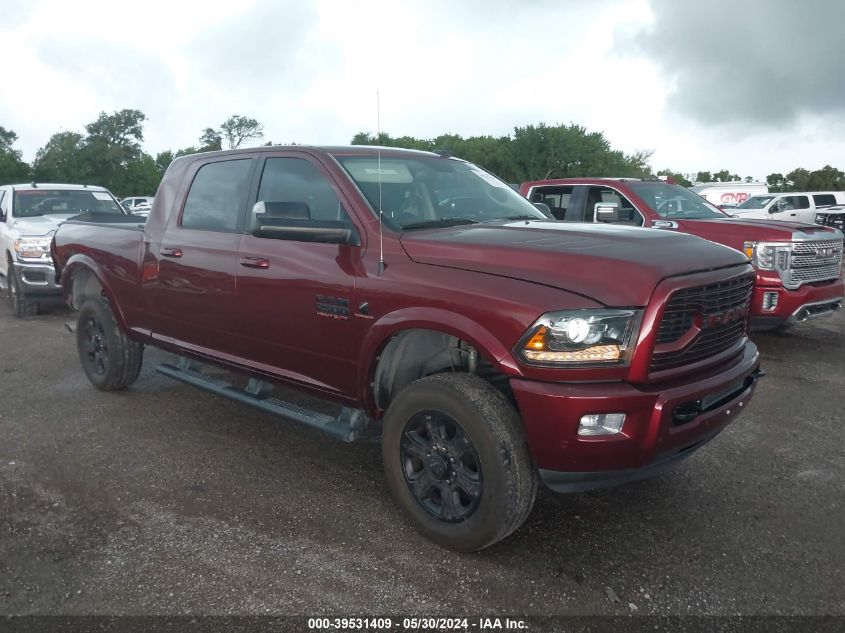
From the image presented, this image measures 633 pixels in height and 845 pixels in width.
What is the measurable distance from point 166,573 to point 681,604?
2.17 metres

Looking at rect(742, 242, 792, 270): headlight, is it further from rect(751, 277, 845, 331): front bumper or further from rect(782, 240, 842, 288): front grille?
rect(751, 277, 845, 331): front bumper

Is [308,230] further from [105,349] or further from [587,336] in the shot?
[105,349]

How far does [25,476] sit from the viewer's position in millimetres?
4188

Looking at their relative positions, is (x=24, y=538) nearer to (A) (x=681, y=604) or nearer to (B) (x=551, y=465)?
(B) (x=551, y=465)

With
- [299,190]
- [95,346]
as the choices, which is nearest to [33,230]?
[95,346]

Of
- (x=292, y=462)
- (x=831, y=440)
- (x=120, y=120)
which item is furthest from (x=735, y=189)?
(x=120, y=120)

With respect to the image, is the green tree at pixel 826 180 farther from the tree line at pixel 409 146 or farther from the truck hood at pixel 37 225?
the truck hood at pixel 37 225

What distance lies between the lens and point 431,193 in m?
4.21

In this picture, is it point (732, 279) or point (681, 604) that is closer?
point (681, 604)

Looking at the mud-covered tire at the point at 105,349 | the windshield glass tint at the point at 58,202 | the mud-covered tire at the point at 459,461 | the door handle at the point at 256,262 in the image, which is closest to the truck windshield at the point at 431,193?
the door handle at the point at 256,262

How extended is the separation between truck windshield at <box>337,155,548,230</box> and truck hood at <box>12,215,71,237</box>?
690 centimetres

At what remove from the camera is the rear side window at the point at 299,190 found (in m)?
3.74

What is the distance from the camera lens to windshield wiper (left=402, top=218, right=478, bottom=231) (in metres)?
3.76

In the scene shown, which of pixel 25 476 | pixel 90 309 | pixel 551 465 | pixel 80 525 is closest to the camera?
pixel 551 465
